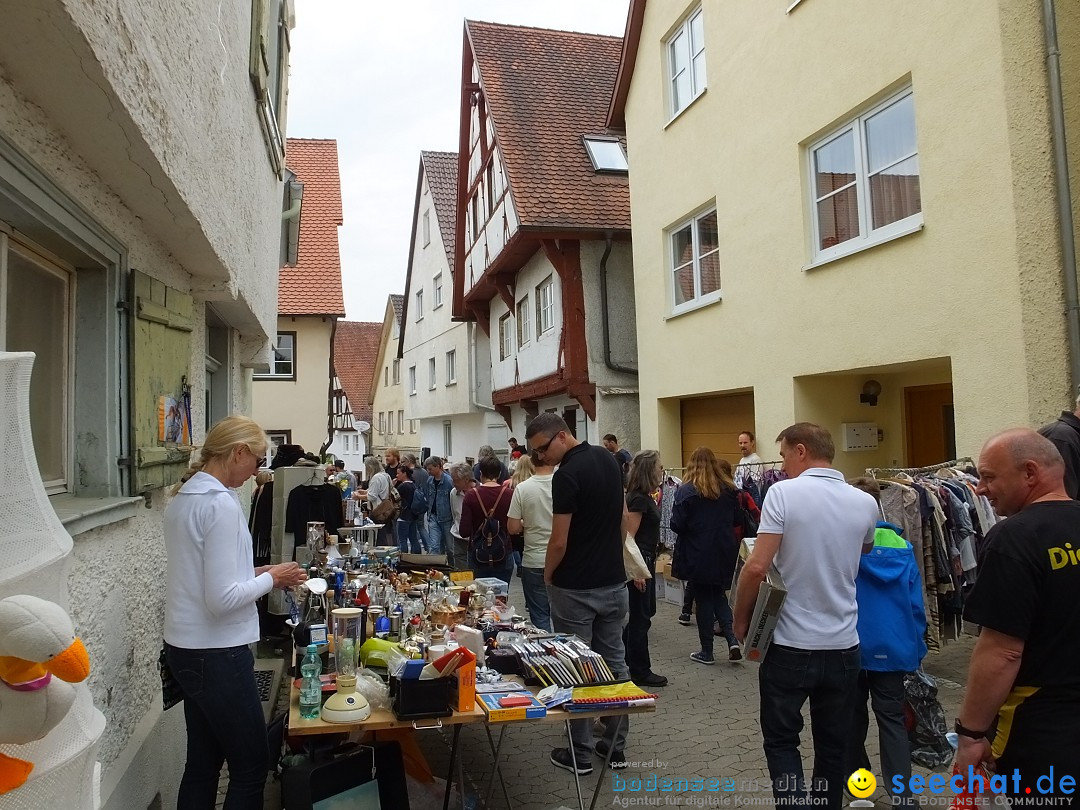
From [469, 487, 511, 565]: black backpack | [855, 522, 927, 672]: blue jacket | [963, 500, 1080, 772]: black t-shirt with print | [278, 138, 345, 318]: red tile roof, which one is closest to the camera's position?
[963, 500, 1080, 772]: black t-shirt with print

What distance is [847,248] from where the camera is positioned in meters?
7.61

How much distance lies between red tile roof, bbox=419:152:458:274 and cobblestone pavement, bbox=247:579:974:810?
1881cm

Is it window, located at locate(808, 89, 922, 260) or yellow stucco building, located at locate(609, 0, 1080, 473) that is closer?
yellow stucco building, located at locate(609, 0, 1080, 473)

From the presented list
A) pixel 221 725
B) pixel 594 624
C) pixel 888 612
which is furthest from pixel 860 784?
pixel 221 725

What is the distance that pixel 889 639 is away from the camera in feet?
12.1

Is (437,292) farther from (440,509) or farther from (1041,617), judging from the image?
(1041,617)

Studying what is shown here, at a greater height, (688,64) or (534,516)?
(688,64)

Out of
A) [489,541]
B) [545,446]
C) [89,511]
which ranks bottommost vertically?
[489,541]

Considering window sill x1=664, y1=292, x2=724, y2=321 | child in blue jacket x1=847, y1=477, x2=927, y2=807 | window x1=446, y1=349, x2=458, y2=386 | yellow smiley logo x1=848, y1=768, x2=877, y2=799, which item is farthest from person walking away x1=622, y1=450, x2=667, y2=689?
window x1=446, y1=349, x2=458, y2=386

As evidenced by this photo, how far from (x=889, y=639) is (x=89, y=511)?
11.3 ft

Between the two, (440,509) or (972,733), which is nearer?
(972,733)

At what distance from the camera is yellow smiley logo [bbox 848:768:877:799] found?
13.0 ft

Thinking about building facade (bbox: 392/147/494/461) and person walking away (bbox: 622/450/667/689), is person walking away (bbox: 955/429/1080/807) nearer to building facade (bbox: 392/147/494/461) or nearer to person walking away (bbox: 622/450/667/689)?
person walking away (bbox: 622/450/667/689)

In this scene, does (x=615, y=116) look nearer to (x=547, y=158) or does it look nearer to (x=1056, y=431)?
(x=547, y=158)
